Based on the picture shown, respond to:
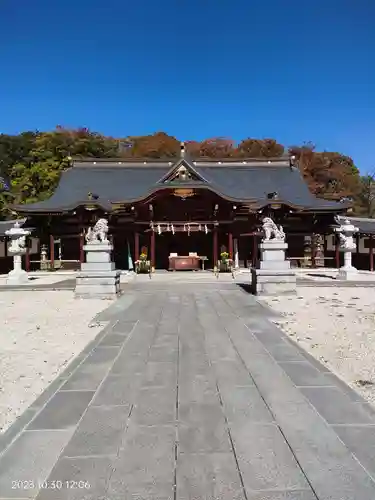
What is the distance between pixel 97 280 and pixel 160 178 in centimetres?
1524

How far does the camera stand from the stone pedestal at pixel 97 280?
39.3 ft

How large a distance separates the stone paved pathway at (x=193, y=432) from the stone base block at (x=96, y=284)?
6.43 metres

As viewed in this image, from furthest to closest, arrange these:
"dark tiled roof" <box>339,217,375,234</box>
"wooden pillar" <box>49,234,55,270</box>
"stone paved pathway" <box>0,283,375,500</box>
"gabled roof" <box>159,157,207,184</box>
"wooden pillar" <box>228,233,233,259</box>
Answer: "wooden pillar" <box>49,234,55,270</box>, "gabled roof" <box>159,157,207,184</box>, "wooden pillar" <box>228,233,233,259</box>, "dark tiled roof" <box>339,217,375,234</box>, "stone paved pathway" <box>0,283,375,500</box>

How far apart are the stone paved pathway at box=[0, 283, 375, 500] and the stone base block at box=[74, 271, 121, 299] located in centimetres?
643

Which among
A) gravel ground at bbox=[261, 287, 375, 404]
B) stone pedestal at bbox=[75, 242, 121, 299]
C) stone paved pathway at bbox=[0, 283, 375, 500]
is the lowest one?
gravel ground at bbox=[261, 287, 375, 404]

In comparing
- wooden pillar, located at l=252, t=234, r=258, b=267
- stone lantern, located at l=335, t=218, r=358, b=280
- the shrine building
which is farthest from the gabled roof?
stone lantern, located at l=335, t=218, r=358, b=280

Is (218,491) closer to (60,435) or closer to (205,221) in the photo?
(60,435)

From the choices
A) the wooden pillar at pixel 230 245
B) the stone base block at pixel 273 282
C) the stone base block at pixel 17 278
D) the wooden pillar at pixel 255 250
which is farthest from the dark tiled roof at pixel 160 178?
the stone base block at pixel 273 282

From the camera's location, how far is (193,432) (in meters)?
3.06

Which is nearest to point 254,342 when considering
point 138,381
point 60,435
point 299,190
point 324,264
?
point 138,381

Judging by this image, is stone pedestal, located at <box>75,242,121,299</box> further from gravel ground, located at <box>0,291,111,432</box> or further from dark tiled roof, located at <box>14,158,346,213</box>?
dark tiled roof, located at <box>14,158,346,213</box>

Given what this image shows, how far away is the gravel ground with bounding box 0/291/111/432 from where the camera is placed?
162 inches

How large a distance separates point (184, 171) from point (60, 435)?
69.4 ft

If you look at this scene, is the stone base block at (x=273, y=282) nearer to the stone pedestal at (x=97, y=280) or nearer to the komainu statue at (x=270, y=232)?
the komainu statue at (x=270, y=232)
